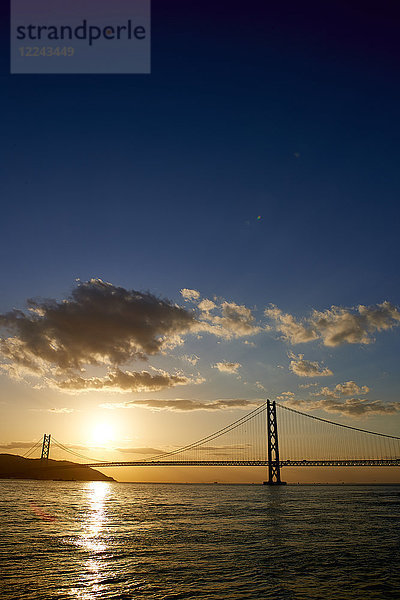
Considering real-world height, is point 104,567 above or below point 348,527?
above

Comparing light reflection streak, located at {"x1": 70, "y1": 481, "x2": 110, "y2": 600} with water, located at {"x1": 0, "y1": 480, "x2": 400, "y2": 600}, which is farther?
water, located at {"x1": 0, "y1": 480, "x2": 400, "y2": 600}

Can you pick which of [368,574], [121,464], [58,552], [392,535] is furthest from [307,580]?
[121,464]

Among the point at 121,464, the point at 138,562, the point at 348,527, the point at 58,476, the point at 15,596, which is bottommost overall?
the point at 58,476

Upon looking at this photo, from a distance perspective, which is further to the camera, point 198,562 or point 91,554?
point 91,554

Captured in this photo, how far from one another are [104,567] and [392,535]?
16609 millimetres

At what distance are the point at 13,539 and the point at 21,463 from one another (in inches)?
7997

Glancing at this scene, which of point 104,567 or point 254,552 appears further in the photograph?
point 254,552

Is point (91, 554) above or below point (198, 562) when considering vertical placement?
below

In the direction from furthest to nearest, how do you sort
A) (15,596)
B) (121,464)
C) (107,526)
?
1. (121,464)
2. (107,526)
3. (15,596)

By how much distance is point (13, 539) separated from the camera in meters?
19.5

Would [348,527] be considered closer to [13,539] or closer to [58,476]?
[13,539]

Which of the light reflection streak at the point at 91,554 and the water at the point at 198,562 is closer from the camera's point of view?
the light reflection streak at the point at 91,554

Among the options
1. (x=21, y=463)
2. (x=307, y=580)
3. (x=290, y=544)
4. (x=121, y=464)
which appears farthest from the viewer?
(x=21, y=463)

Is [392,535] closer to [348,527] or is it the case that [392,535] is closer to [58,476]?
[348,527]
